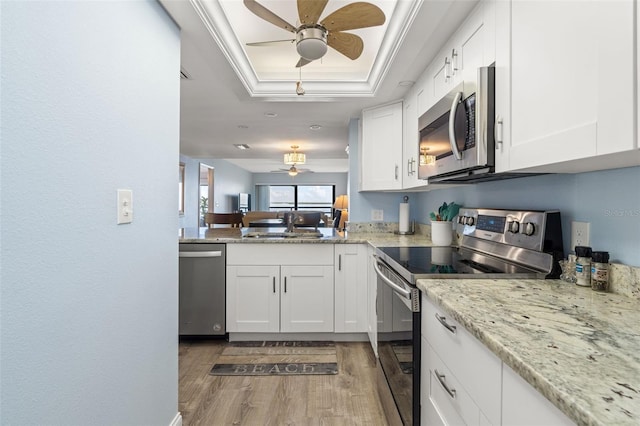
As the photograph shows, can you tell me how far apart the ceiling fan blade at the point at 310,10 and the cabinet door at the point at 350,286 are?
172 centimetres

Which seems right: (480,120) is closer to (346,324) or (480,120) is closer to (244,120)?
(346,324)

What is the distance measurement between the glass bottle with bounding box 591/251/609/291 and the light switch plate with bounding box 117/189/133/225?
5.32 ft

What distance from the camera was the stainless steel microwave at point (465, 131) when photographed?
4.30ft

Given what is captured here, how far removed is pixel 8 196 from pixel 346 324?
2.50m

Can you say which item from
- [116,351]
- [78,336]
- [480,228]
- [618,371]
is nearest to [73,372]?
[78,336]

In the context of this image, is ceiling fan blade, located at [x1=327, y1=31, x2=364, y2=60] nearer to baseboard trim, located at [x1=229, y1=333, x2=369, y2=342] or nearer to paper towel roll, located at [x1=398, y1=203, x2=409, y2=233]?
paper towel roll, located at [x1=398, y1=203, x2=409, y2=233]

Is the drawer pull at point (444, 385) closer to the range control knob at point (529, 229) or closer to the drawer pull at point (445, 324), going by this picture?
the drawer pull at point (445, 324)

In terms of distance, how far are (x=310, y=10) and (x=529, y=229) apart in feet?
4.59

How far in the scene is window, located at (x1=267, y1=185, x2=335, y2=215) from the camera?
1228 cm

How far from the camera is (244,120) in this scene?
352 centimetres

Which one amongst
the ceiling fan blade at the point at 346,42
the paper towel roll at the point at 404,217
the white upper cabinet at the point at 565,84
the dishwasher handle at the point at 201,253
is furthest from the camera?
the paper towel roll at the point at 404,217

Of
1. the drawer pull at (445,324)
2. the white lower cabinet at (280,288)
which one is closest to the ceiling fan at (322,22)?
the drawer pull at (445,324)

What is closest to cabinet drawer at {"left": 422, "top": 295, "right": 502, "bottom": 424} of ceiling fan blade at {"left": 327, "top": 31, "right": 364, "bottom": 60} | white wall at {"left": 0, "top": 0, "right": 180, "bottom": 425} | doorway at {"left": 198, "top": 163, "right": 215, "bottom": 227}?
white wall at {"left": 0, "top": 0, "right": 180, "bottom": 425}

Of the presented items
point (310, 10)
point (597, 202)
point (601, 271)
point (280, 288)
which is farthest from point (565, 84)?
point (280, 288)
